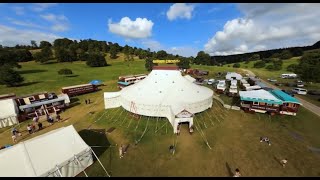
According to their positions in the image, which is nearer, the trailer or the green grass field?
the green grass field

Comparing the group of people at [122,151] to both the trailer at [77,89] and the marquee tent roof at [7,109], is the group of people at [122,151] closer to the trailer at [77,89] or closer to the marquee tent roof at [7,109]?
the marquee tent roof at [7,109]

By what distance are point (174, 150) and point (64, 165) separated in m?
9.56

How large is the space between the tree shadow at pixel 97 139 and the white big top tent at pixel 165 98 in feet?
17.0

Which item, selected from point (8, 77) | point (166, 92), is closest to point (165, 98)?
point (166, 92)

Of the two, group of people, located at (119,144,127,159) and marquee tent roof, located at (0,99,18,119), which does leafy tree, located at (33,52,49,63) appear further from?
group of people, located at (119,144,127,159)

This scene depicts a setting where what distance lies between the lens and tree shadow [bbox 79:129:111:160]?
18.9 m

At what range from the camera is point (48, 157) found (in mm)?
13898

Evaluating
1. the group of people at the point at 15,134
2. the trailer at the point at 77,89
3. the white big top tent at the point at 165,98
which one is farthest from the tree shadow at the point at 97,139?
the trailer at the point at 77,89

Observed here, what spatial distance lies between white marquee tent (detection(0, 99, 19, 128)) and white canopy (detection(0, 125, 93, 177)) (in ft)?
49.9

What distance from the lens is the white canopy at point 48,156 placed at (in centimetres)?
1268

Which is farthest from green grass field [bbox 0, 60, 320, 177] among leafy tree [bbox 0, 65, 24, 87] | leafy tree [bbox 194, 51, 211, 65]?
leafy tree [bbox 194, 51, 211, 65]

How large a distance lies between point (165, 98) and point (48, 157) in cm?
1454

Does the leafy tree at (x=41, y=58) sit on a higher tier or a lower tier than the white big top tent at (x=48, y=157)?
higher

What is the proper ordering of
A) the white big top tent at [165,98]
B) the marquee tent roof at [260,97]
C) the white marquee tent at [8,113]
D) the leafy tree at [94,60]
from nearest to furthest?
the white big top tent at [165,98] < the white marquee tent at [8,113] < the marquee tent roof at [260,97] < the leafy tree at [94,60]
